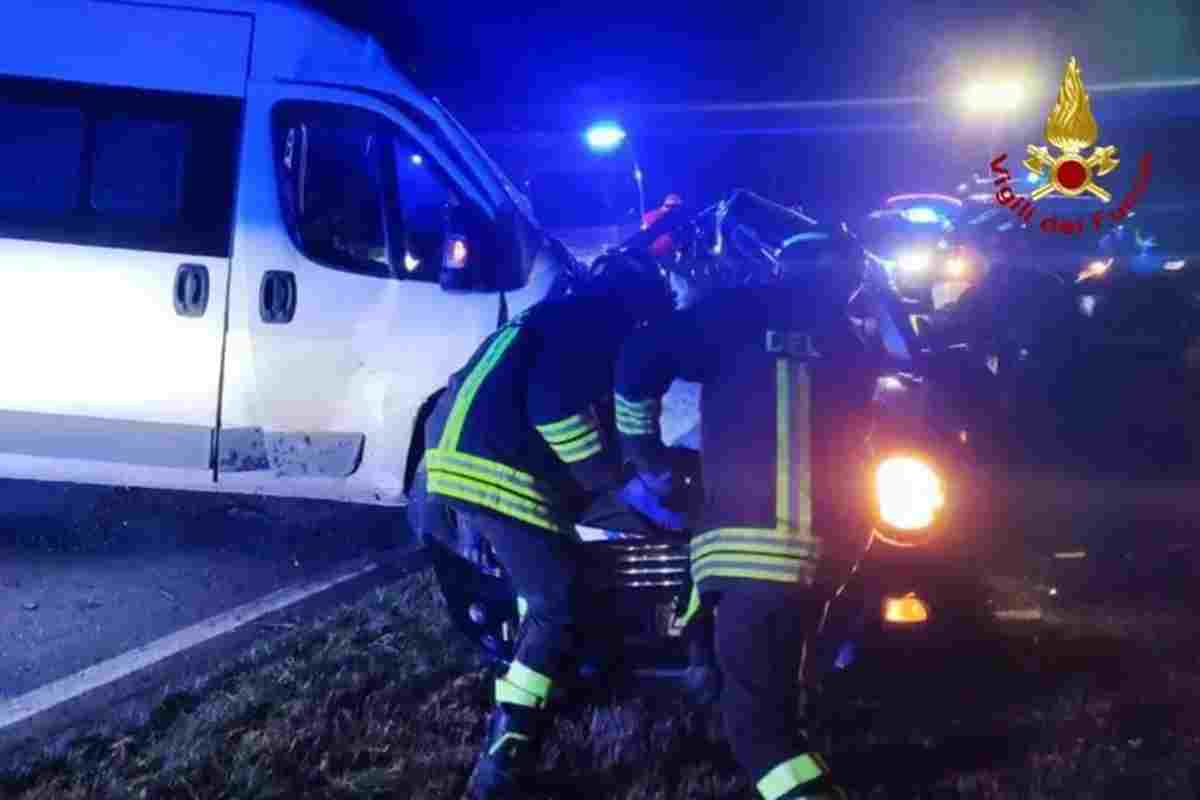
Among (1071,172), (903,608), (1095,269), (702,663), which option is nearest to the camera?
(903,608)

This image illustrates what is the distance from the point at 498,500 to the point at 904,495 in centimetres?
116

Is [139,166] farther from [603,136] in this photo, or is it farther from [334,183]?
[603,136]

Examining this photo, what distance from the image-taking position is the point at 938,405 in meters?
4.02

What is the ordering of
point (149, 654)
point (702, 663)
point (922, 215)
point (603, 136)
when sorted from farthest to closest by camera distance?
point (922, 215) → point (603, 136) → point (149, 654) → point (702, 663)

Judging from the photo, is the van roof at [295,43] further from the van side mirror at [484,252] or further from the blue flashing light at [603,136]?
the blue flashing light at [603,136]

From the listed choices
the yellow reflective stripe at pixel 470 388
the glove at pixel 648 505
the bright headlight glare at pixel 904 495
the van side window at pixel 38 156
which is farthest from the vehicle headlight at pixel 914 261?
the yellow reflective stripe at pixel 470 388

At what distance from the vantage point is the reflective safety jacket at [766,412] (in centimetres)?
308

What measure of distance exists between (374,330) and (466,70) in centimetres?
2011

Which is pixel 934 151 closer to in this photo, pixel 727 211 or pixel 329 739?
pixel 727 211

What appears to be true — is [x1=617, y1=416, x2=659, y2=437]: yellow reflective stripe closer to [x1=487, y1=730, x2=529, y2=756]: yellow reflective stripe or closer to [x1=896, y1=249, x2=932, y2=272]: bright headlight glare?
[x1=487, y1=730, x2=529, y2=756]: yellow reflective stripe

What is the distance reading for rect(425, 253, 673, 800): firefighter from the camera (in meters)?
3.47

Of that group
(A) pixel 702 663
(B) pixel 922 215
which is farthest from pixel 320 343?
(B) pixel 922 215

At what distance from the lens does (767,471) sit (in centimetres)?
308

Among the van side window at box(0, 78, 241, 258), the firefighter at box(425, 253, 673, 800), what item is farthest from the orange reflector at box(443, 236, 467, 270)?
the firefighter at box(425, 253, 673, 800)
